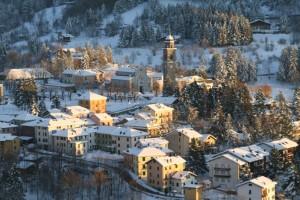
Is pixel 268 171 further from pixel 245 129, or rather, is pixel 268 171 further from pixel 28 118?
pixel 28 118

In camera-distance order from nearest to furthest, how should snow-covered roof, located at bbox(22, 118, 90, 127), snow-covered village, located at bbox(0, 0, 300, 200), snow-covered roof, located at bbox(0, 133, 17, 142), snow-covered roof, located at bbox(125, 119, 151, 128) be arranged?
snow-covered village, located at bbox(0, 0, 300, 200) → snow-covered roof, located at bbox(0, 133, 17, 142) → snow-covered roof, located at bbox(22, 118, 90, 127) → snow-covered roof, located at bbox(125, 119, 151, 128)

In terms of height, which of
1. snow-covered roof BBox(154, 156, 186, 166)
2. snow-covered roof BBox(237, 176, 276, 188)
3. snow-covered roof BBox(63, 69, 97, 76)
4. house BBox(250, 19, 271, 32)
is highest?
house BBox(250, 19, 271, 32)

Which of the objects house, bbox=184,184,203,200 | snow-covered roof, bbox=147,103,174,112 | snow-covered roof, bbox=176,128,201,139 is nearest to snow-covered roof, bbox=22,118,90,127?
snow-covered roof, bbox=147,103,174,112

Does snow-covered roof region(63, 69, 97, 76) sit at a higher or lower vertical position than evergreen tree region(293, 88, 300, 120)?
higher

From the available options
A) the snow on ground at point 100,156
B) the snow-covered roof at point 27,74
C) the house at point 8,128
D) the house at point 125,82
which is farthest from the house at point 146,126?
the snow-covered roof at point 27,74

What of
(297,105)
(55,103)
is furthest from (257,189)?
(55,103)

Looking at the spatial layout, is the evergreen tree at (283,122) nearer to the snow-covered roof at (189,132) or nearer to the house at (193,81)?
the snow-covered roof at (189,132)

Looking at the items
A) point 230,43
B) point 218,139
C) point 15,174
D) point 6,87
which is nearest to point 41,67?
point 6,87

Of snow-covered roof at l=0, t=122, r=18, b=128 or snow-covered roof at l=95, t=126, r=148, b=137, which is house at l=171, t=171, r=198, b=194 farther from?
snow-covered roof at l=0, t=122, r=18, b=128
